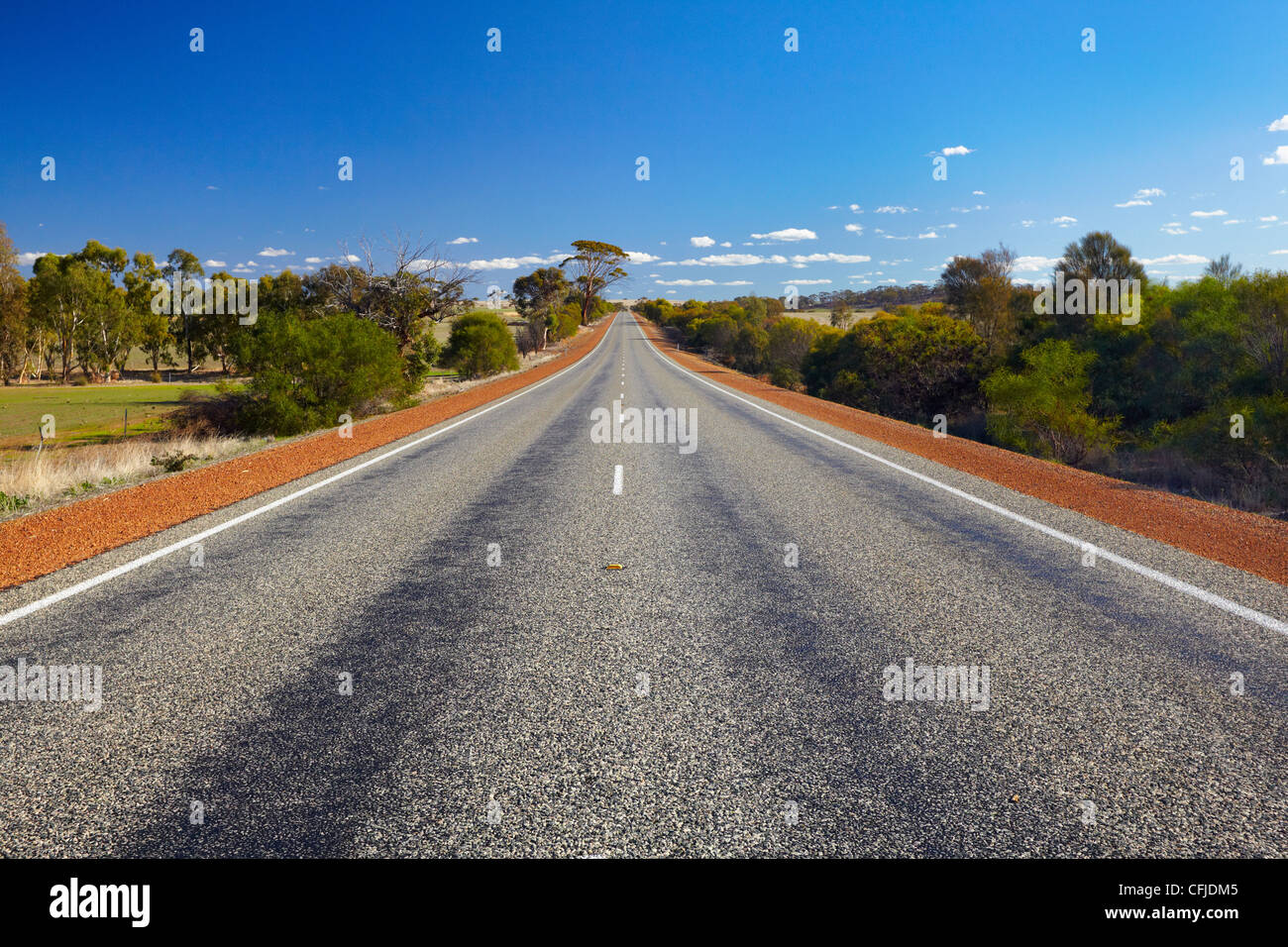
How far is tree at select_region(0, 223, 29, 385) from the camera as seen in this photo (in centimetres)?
4356

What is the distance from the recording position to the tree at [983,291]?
35.5 metres

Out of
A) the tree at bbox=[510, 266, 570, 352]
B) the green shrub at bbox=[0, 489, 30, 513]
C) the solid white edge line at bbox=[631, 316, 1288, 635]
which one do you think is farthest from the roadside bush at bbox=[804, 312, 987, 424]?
the tree at bbox=[510, 266, 570, 352]

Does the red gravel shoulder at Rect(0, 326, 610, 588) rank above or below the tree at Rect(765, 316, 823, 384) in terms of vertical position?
below

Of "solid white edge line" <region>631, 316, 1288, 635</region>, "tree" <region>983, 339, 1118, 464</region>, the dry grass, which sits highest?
"tree" <region>983, 339, 1118, 464</region>

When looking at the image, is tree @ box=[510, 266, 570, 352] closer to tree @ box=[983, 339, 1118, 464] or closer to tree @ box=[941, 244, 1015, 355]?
tree @ box=[941, 244, 1015, 355]

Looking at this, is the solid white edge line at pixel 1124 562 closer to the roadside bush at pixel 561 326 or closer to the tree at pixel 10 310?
the tree at pixel 10 310

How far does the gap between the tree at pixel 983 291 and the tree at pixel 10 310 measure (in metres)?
54.6

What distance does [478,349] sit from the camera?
3875 centimetres

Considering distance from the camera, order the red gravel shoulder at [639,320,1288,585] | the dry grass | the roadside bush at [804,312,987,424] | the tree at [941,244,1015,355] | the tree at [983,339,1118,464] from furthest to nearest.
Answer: the tree at [941,244,1015,355], the roadside bush at [804,312,987,424], the tree at [983,339,1118,464], the dry grass, the red gravel shoulder at [639,320,1288,585]

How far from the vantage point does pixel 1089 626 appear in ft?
14.4

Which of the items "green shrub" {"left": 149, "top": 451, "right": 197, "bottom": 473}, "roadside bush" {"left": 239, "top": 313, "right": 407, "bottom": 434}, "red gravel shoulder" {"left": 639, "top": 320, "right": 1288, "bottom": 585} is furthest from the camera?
Answer: "roadside bush" {"left": 239, "top": 313, "right": 407, "bottom": 434}

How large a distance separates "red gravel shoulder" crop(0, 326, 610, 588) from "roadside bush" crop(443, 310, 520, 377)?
79.2ft
